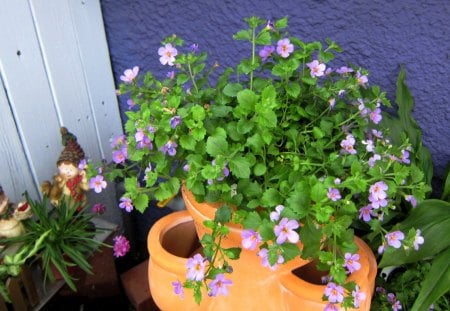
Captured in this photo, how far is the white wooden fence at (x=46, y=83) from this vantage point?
46.2 inches

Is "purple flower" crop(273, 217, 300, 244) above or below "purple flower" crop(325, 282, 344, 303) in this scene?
above

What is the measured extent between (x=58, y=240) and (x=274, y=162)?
0.68m

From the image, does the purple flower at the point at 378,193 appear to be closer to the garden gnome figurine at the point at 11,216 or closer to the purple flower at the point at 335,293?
the purple flower at the point at 335,293

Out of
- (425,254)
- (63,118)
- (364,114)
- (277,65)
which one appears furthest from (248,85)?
(63,118)

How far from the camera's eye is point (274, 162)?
864 millimetres

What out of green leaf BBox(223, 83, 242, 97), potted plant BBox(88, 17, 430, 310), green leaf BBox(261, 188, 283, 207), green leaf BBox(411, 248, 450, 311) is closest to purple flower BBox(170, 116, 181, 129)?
potted plant BBox(88, 17, 430, 310)

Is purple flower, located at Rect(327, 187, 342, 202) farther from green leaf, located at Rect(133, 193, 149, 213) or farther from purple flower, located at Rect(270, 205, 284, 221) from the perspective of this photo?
green leaf, located at Rect(133, 193, 149, 213)

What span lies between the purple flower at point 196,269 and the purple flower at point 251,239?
0.08 m

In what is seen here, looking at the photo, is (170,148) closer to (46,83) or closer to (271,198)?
(271,198)

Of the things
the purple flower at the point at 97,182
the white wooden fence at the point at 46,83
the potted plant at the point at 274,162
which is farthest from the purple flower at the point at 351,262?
the white wooden fence at the point at 46,83

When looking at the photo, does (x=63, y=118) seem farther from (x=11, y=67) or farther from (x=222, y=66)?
(x=222, y=66)

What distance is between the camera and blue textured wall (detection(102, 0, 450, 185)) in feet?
3.62

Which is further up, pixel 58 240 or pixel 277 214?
pixel 277 214

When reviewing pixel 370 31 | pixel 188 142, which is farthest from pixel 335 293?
pixel 370 31
